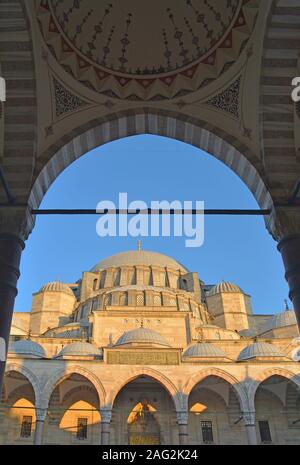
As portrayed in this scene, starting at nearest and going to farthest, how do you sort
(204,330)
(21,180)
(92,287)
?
(21,180), (204,330), (92,287)

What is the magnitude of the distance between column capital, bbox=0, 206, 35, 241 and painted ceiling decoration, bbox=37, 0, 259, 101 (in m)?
2.12

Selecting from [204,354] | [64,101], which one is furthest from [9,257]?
[204,354]

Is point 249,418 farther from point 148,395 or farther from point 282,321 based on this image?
point 282,321

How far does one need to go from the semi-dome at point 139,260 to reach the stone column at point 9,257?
94.9 feet

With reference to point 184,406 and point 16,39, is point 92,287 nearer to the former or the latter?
point 184,406

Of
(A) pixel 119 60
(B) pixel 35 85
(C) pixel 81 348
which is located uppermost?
(C) pixel 81 348

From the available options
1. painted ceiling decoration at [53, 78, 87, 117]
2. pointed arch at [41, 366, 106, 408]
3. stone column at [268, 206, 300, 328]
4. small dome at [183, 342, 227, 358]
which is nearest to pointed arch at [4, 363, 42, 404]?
pointed arch at [41, 366, 106, 408]

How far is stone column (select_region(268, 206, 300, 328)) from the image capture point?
4.64 metres

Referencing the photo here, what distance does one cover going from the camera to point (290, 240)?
16.5ft

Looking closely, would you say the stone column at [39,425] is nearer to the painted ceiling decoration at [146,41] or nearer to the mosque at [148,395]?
the mosque at [148,395]

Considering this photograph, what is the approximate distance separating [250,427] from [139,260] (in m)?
19.1

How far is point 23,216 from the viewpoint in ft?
17.0
